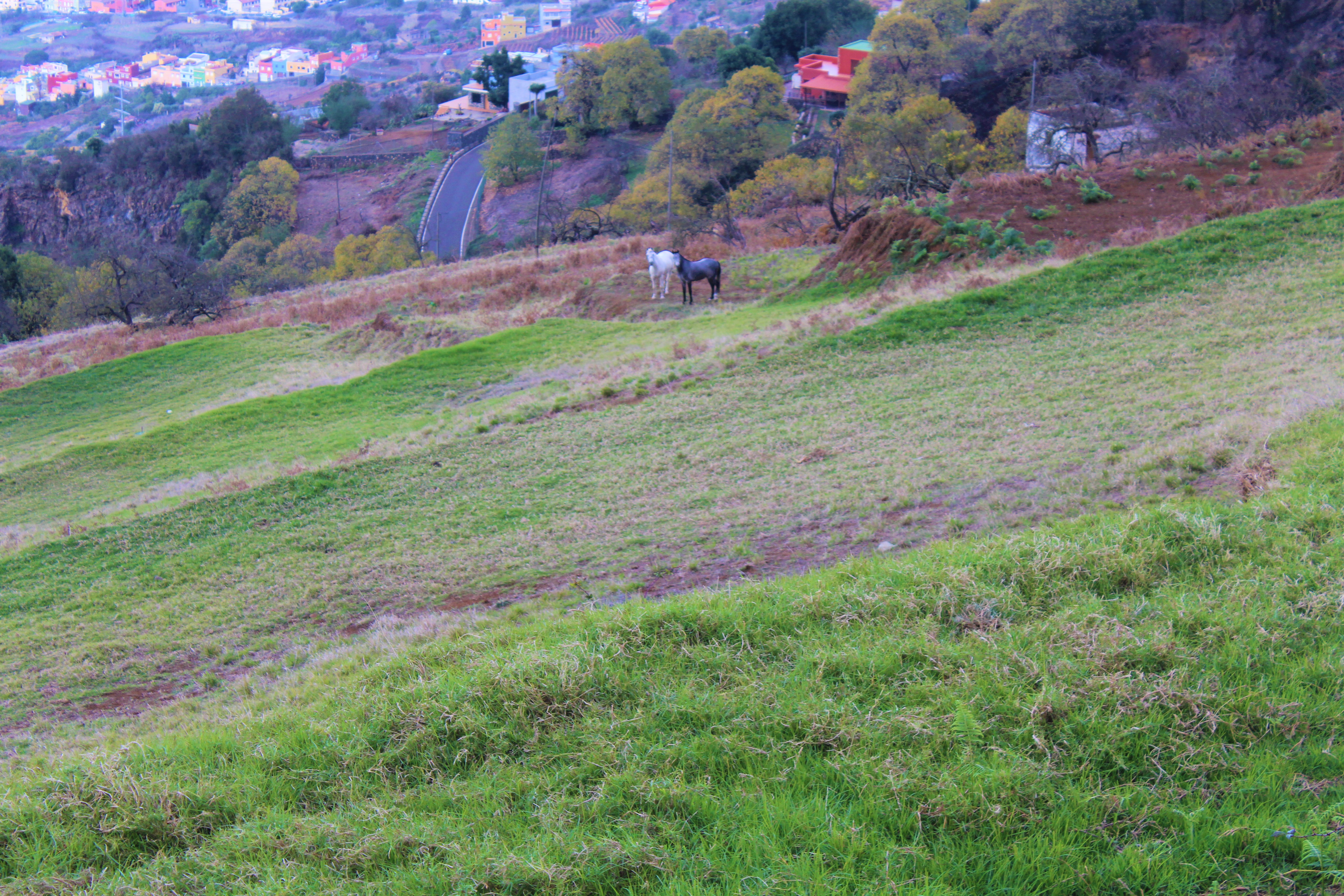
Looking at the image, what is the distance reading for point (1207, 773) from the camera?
135 inches

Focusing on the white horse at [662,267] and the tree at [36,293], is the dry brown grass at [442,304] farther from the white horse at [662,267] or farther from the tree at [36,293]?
the tree at [36,293]

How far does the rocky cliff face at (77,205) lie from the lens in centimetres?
8625

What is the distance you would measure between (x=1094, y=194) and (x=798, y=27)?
78.4 m

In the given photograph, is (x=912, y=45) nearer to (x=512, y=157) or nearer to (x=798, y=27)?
(x=798, y=27)

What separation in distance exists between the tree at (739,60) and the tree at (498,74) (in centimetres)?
3199

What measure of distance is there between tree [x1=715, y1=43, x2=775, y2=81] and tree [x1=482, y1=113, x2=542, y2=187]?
65.3ft

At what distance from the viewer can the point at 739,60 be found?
82062 millimetres

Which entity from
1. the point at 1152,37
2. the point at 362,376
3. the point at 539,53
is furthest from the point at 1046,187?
the point at 539,53

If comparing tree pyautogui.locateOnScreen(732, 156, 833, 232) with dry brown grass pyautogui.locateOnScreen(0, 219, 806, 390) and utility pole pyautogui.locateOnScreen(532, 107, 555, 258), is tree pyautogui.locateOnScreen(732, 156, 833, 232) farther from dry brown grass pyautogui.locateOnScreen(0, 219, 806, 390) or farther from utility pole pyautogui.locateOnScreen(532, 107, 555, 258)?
utility pole pyautogui.locateOnScreen(532, 107, 555, 258)

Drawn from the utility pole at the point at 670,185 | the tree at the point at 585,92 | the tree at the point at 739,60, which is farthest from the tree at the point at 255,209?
the tree at the point at 739,60

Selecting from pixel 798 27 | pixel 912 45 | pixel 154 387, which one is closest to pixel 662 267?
pixel 154 387

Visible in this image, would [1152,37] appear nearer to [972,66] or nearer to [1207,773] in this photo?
[972,66]

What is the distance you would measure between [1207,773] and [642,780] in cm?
225

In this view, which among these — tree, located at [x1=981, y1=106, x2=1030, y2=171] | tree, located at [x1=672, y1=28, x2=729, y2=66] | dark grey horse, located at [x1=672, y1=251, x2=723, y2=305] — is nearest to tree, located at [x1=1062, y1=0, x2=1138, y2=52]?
tree, located at [x1=981, y1=106, x2=1030, y2=171]
